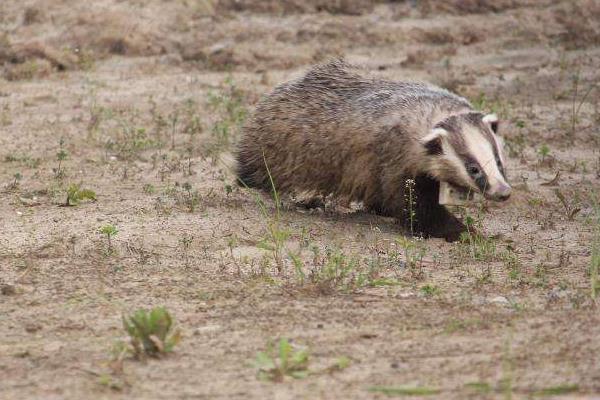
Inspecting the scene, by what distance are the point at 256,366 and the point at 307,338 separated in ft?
1.47

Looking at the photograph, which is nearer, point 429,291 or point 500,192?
point 429,291

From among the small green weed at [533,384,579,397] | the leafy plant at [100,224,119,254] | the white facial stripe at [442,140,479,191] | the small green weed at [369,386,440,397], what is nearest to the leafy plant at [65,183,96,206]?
the leafy plant at [100,224,119,254]

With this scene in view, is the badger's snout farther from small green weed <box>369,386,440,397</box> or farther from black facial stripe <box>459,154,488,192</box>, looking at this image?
small green weed <box>369,386,440,397</box>

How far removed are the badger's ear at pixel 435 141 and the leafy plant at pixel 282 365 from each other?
2452mm

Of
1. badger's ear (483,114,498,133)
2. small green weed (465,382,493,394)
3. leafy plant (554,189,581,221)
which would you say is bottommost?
small green weed (465,382,493,394)

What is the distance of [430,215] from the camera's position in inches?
271

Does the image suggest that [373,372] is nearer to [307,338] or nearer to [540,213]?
[307,338]

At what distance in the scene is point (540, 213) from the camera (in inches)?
286

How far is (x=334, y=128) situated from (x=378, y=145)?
343mm

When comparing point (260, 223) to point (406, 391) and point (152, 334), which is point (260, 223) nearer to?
point (152, 334)

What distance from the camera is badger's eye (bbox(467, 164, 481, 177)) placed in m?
6.48

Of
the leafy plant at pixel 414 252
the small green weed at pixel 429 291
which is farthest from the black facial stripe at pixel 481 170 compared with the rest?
the small green weed at pixel 429 291

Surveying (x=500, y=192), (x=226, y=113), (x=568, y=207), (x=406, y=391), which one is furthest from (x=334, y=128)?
(x=406, y=391)

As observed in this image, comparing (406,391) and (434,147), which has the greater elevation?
(434,147)
